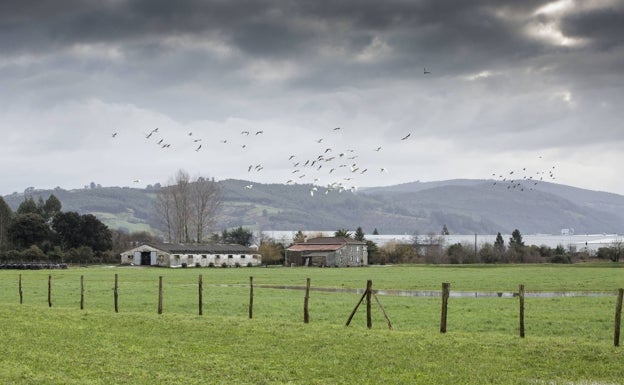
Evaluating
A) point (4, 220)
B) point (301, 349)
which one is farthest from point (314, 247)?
point (301, 349)

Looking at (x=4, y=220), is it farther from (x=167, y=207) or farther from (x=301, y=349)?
(x=301, y=349)

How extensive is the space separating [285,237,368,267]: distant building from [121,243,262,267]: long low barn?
954 centimetres

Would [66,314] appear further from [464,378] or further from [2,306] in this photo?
[464,378]

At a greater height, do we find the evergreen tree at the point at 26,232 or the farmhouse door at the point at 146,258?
the evergreen tree at the point at 26,232

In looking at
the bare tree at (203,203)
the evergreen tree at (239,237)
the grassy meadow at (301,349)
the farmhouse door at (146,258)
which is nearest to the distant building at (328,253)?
the bare tree at (203,203)

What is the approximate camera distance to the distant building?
506 feet

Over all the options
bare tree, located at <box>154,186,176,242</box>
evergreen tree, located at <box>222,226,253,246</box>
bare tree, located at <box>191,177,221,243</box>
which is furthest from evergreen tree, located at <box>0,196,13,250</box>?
evergreen tree, located at <box>222,226,253,246</box>

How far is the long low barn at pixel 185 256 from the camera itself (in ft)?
477

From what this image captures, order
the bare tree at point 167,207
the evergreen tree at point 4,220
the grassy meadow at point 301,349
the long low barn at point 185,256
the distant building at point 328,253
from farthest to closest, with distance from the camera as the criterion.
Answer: the bare tree at point 167,207 < the evergreen tree at point 4,220 < the distant building at point 328,253 < the long low barn at point 185,256 < the grassy meadow at point 301,349

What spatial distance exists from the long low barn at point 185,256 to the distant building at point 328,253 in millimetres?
9541

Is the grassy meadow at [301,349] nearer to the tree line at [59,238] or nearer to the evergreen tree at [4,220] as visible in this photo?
the tree line at [59,238]

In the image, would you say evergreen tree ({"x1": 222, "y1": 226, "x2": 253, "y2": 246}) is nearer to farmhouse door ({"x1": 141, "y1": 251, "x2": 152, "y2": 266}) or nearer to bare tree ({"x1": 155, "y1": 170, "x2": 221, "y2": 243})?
bare tree ({"x1": 155, "y1": 170, "x2": 221, "y2": 243})

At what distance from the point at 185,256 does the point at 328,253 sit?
2976 centimetres

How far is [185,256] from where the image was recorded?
14662 centimetres
